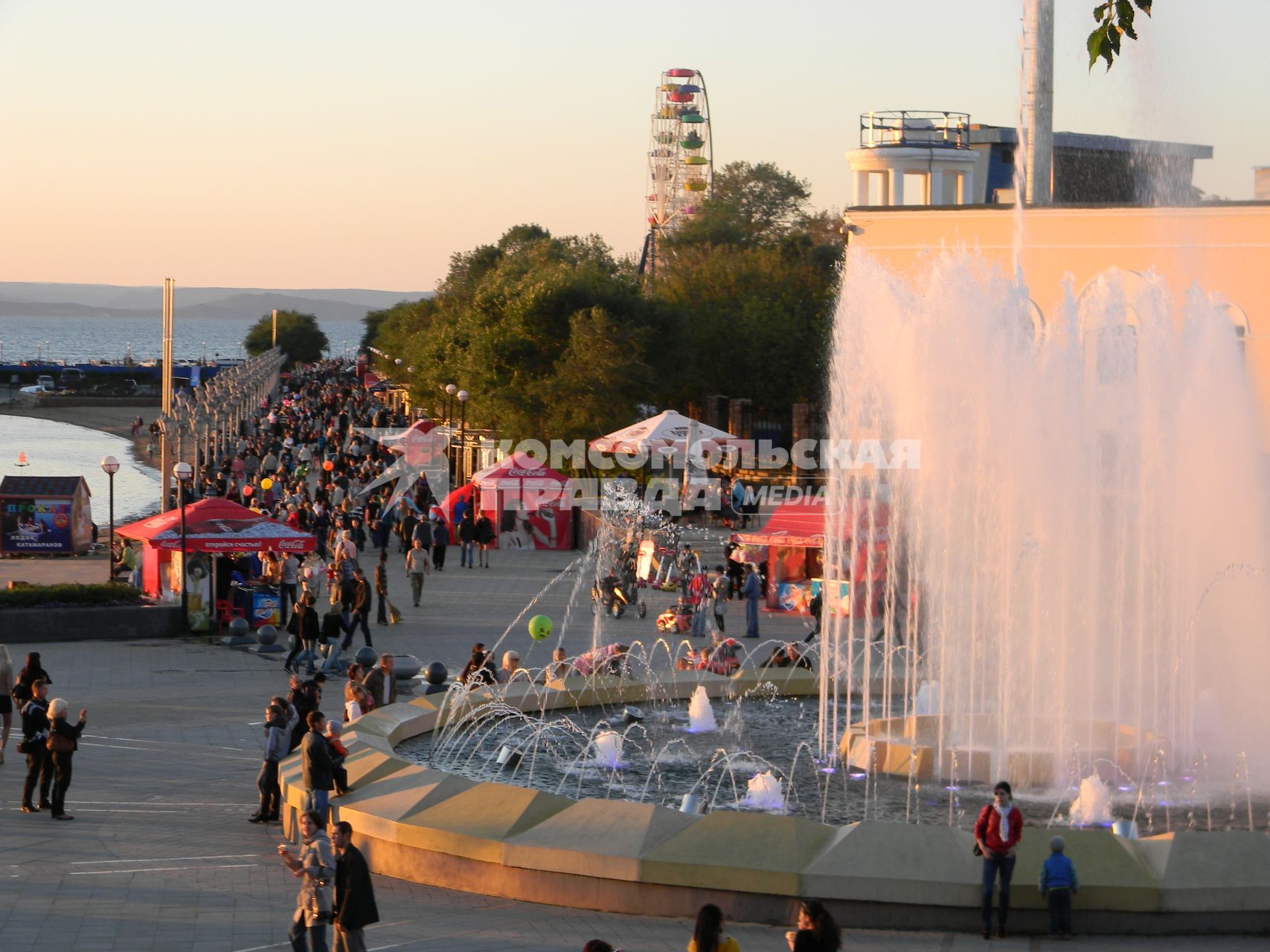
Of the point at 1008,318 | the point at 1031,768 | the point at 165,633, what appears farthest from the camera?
the point at 165,633

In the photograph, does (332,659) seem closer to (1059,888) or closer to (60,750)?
(60,750)

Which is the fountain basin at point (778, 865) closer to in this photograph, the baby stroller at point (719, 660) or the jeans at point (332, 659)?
the baby stroller at point (719, 660)

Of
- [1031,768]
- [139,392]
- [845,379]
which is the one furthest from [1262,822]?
[139,392]

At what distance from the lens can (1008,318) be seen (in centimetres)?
1712

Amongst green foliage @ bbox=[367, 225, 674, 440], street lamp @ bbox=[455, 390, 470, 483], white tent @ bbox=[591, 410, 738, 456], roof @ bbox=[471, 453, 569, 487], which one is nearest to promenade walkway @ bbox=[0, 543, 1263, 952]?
roof @ bbox=[471, 453, 569, 487]

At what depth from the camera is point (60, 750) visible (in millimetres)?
13914

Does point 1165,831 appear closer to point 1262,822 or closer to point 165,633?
point 1262,822

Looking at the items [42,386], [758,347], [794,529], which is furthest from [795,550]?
[42,386]

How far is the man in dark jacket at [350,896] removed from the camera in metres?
9.38

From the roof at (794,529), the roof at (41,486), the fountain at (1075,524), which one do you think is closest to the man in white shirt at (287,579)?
the roof at (794,529)

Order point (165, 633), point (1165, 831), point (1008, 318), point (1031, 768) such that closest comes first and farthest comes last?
point (1165, 831), point (1031, 768), point (1008, 318), point (165, 633)

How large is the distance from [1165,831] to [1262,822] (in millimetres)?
953

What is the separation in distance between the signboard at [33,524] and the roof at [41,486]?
118 mm

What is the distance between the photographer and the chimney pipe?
148ft
